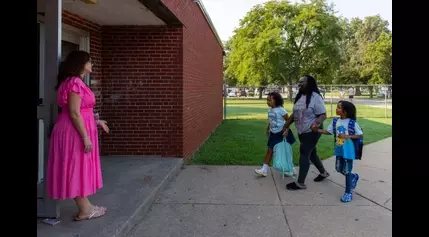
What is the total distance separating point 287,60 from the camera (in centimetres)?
4147

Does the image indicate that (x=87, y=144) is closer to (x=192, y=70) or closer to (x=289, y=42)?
(x=192, y=70)

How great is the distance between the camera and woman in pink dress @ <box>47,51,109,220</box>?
12.4 feet

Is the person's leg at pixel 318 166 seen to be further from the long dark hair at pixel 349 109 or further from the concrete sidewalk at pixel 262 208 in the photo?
the long dark hair at pixel 349 109

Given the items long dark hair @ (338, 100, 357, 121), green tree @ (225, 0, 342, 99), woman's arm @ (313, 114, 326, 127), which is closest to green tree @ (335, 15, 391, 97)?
green tree @ (225, 0, 342, 99)

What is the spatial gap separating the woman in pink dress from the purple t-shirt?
3279 millimetres

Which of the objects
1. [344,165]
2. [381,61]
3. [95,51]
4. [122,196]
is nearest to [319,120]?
[344,165]

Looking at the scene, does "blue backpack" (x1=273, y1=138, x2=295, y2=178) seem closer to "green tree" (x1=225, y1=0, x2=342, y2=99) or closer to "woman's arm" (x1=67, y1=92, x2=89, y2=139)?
"woman's arm" (x1=67, y1=92, x2=89, y2=139)

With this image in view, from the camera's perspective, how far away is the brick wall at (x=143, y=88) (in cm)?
783

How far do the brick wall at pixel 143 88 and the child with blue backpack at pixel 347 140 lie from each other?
332cm

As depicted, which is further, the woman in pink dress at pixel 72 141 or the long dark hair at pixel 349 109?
the long dark hair at pixel 349 109

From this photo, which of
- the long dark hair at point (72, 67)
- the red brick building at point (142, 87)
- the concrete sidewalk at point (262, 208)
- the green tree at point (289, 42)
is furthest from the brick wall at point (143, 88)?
the green tree at point (289, 42)
